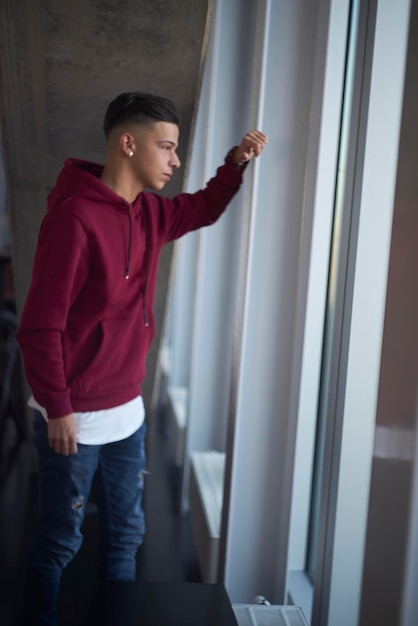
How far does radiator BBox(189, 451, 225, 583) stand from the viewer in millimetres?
2533

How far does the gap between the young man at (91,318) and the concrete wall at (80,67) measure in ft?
1.14

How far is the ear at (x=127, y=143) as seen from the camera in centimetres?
188

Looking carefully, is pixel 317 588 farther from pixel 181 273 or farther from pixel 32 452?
pixel 181 273

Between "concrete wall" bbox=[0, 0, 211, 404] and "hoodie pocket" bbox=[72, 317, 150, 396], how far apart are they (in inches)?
29.3

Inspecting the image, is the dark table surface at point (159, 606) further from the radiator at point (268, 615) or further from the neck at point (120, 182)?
the neck at point (120, 182)

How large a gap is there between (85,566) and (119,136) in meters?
1.62

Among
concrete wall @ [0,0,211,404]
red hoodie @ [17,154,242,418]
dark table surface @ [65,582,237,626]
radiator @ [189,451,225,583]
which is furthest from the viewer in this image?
radiator @ [189,451,225,583]

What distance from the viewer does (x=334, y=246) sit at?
78.5 inches

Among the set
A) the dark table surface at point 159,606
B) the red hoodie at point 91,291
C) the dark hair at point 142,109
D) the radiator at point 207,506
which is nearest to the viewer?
the dark table surface at point 159,606

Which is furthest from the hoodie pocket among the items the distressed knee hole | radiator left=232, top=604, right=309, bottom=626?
radiator left=232, top=604, right=309, bottom=626

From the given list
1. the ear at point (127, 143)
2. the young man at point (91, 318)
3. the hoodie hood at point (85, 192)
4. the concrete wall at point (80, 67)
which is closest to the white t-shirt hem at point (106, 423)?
the young man at point (91, 318)

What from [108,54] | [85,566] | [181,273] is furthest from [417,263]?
[181,273]

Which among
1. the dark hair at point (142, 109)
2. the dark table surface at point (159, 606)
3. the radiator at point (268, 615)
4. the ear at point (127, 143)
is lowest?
the radiator at point (268, 615)

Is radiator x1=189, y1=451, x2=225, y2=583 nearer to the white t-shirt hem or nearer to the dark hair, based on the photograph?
the white t-shirt hem
